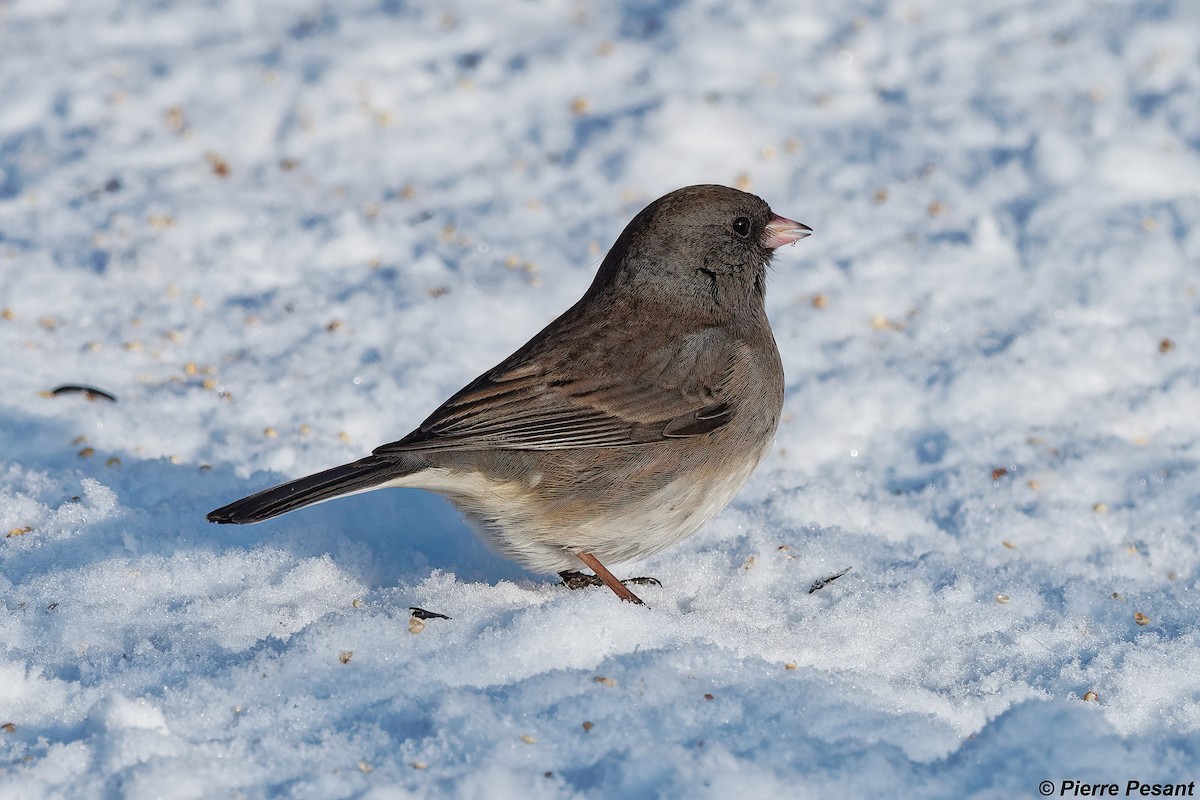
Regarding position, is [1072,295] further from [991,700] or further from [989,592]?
[991,700]

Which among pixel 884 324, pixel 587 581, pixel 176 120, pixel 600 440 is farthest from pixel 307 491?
pixel 176 120

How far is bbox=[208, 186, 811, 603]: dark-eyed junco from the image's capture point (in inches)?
133

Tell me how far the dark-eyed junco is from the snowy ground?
227mm

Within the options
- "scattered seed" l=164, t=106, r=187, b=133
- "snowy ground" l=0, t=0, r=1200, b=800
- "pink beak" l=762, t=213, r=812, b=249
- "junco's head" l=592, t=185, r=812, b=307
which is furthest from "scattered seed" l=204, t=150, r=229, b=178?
"pink beak" l=762, t=213, r=812, b=249

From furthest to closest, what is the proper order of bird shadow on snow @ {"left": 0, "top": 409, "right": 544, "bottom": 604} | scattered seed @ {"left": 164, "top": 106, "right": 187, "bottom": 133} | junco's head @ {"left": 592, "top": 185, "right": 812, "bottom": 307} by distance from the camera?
1. scattered seed @ {"left": 164, "top": 106, "right": 187, "bottom": 133}
2. junco's head @ {"left": 592, "top": 185, "right": 812, "bottom": 307}
3. bird shadow on snow @ {"left": 0, "top": 409, "right": 544, "bottom": 604}

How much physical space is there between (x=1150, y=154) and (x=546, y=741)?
4.35m

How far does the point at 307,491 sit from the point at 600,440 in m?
0.78

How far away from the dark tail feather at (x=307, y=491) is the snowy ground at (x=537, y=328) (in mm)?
312

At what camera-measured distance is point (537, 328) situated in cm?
509

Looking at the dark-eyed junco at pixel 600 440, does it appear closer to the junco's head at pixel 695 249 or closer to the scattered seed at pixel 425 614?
the junco's head at pixel 695 249

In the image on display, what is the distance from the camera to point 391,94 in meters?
6.23

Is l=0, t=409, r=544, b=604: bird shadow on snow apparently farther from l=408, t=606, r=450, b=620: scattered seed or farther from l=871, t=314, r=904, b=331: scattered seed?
l=871, t=314, r=904, b=331: scattered seed

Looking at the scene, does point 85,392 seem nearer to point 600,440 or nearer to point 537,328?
point 537,328

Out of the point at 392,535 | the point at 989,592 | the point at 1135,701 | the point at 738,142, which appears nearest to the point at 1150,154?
the point at 738,142
